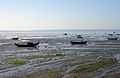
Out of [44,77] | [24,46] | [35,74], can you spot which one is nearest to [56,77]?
[44,77]

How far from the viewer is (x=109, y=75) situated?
62.3 ft

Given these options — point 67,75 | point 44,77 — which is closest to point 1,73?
point 44,77

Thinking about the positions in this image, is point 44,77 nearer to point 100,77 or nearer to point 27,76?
point 27,76

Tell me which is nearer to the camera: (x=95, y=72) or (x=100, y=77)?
(x=100, y=77)

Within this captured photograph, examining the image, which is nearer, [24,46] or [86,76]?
[86,76]

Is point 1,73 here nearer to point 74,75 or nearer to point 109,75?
point 74,75

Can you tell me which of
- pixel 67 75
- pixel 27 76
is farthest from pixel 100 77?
pixel 27 76

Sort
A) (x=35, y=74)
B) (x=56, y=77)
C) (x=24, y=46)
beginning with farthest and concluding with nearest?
1. (x=24, y=46)
2. (x=35, y=74)
3. (x=56, y=77)

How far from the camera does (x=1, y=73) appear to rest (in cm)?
2008

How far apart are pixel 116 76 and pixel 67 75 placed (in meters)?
3.65

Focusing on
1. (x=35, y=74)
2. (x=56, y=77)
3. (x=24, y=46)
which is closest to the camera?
(x=56, y=77)

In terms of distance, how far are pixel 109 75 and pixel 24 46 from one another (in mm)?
38962

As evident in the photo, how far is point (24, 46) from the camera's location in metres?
56.1

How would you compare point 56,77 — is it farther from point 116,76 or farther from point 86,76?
point 116,76
